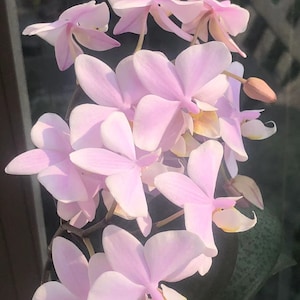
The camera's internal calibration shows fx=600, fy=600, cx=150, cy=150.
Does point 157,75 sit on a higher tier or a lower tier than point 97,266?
higher

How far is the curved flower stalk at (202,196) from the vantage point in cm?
39

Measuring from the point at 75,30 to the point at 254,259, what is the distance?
1.19 feet

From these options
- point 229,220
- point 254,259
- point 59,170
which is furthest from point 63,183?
point 254,259

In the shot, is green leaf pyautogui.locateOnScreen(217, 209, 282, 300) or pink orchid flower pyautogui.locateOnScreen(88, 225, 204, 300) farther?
green leaf pyautogui.locateOnScreen(217, 209, 282, 300)

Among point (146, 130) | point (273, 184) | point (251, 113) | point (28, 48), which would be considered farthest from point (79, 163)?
point (273, 184)

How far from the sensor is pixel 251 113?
499 millimetres

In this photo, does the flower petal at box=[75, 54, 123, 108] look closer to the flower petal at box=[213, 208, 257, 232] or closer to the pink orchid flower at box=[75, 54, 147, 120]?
the pink orchid flower at box=[75, 54, 147, 120]

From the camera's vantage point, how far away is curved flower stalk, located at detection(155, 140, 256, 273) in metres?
0.39

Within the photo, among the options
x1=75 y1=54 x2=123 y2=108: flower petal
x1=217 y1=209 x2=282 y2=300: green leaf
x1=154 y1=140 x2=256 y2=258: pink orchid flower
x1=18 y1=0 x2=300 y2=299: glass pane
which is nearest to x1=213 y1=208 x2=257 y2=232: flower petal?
x1=154 y1=140 x2=256 y2=258: pink orchid flower

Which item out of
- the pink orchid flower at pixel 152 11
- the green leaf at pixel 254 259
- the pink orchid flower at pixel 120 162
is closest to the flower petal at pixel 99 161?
the pink orchid flower at pixel 120 162

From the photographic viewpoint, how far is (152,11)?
0.46 meters

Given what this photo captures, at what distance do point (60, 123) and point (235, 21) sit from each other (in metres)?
0.16

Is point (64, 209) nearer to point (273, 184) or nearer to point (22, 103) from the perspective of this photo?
point (22, 103)

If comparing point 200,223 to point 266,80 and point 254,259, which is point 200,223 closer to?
point 254,259
